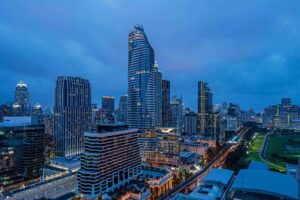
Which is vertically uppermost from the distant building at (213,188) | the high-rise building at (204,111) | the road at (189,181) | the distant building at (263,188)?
the high-rise building at (204,111)

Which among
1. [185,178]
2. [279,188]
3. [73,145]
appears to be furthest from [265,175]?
[73,145]

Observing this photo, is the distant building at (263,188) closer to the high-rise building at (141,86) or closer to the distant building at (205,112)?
the high-rise building at (141,86)

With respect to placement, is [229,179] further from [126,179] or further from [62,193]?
[62,193]

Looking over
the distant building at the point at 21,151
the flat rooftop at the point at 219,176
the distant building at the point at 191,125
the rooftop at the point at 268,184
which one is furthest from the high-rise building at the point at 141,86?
the distant building at the point at 191,125

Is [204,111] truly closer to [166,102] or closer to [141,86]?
[166,102]

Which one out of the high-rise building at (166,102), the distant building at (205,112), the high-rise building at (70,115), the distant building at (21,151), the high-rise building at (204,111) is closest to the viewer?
the distant building at (21,151)

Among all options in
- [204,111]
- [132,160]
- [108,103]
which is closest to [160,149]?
[132,160]
